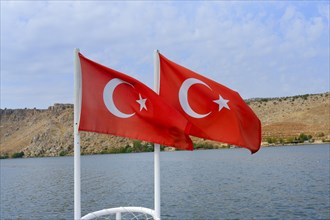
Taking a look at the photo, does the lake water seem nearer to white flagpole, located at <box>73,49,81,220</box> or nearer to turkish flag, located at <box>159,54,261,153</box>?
turkish flag, located at <box>159,54,261,153</box>

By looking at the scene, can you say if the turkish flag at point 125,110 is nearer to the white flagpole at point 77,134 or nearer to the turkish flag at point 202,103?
the white flagpole at point 77,134

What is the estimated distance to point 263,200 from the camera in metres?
31.3

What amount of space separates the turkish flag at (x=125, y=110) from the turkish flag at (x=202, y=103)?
13.0 inches

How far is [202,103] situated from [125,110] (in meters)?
1.42

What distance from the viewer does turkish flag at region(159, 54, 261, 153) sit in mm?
8375

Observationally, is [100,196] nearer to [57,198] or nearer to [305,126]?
[57,198]

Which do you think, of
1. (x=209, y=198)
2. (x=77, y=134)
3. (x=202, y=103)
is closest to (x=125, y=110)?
(x=77, y=134)

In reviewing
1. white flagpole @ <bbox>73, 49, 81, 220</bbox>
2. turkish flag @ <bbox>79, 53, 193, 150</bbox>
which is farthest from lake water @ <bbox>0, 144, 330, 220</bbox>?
white flagpole @ <bbox>73, 49, 81, 220</bbox>

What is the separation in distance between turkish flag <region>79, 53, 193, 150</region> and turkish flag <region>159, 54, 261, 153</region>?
0.33 metres

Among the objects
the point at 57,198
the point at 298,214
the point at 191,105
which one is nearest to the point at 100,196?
the point at 57,198

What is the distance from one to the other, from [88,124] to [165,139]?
53.1 inches

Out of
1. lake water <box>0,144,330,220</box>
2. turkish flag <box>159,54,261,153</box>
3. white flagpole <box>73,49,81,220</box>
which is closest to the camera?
white flagpole <box>73,49,81,220</box>

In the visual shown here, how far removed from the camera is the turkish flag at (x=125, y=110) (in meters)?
7.87

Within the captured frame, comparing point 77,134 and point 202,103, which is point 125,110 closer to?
point 77,134
